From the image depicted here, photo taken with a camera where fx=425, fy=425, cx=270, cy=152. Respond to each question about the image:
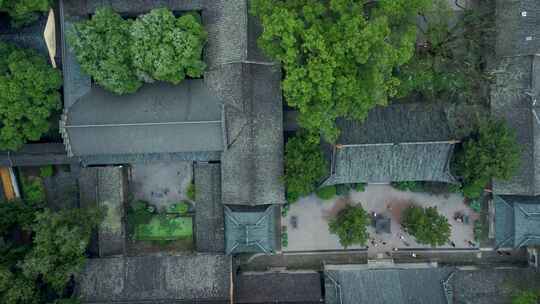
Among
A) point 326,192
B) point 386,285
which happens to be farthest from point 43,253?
point 386,285

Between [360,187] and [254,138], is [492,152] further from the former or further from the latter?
[254,138]

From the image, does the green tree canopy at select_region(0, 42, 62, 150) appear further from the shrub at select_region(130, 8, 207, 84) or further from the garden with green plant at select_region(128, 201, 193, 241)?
the garden with green plant at select_region(128, 201, 193, 241)

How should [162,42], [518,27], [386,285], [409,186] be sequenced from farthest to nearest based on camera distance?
[409,186]
[386,285]
[518,27]
[162,42]

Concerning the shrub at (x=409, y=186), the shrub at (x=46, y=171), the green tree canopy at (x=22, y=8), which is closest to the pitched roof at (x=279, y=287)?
the shrub at (x=409, y=186)

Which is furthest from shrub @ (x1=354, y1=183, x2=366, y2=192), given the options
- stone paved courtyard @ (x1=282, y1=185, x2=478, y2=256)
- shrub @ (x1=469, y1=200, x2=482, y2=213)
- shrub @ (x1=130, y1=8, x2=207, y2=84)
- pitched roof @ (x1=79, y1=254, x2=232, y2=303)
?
shrub @ (x1=130, y1=8, x2=207, y2=84)

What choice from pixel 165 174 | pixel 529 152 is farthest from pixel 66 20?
pixel 529 152

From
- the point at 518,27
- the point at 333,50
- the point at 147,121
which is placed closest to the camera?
the point at 333,50
